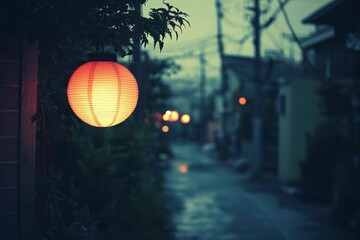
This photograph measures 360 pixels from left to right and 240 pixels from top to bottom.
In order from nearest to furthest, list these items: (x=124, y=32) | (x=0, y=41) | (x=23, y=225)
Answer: (x=0, y=41) → (x=23, y=225) → (x=124, y=32)

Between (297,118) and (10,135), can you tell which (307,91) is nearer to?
(297,118)

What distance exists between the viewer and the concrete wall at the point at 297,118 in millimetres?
20000

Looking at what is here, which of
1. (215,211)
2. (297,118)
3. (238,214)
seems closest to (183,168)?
(297,118)

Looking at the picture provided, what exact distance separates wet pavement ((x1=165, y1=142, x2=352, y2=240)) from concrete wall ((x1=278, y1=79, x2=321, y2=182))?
2086 millimetres

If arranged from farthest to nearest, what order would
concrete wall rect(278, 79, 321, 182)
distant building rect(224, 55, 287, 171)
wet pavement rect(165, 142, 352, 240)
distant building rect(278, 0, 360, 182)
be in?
distant building rect(224, 55, 287, 171)
concrete wall rect(278, 79, 321, 182)
distant building rect(278, 0, 360, 182)
wet pavement rect(165, 142, 352, 240)

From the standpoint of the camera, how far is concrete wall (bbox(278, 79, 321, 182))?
2000 centimetres

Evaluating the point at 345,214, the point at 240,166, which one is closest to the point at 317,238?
the point at 345,214

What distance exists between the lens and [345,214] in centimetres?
1235

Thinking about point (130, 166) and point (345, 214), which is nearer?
point (130, 166)

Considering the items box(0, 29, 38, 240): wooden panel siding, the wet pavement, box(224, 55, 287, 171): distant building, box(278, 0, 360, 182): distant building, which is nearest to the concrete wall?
box(278, 0, 360, 182): distant building

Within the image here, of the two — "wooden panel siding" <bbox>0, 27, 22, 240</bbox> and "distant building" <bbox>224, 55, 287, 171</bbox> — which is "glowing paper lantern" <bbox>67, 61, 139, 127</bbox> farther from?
"distant building" <bbox>224, 55, 287, 171</bbox>

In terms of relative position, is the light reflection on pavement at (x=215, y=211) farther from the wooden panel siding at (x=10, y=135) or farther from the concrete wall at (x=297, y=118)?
the wooden panel siding at (x=10, y=135)

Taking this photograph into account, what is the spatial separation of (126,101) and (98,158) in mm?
3922

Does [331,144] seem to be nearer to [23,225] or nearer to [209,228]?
[209,228]
